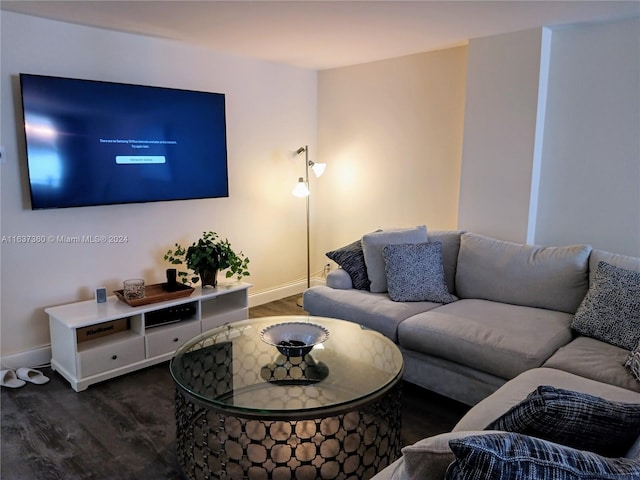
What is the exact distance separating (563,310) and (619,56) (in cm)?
167

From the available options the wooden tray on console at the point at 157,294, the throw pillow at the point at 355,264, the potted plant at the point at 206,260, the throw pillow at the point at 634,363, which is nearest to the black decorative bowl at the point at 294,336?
the throw pillow at the point at 355,264

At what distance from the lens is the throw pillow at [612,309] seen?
2.31 m

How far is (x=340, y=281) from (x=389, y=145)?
155cm

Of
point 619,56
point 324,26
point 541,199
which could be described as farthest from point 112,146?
point 619,56

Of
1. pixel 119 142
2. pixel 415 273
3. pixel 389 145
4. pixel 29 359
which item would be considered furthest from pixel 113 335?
pixel 389 145

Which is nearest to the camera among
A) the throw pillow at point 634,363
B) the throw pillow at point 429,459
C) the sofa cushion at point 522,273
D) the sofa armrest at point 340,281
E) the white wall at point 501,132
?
the throw pillow at point 429,459

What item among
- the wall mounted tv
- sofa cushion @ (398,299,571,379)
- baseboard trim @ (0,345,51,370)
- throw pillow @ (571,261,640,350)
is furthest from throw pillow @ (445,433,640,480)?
baseboard trim @ (0,345,51,370)

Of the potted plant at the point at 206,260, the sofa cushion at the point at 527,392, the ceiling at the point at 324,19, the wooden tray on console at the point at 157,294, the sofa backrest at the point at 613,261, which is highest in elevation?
the ceiling at the point at 324,19

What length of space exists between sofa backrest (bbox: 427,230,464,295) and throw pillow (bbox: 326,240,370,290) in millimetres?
538

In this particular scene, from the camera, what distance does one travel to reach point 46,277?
122 inches

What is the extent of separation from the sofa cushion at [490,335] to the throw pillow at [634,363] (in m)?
0.34

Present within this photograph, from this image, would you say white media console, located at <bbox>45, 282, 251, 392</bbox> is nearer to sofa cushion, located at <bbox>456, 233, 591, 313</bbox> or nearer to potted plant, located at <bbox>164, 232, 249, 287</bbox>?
potted plant, located at <bbox>164, 232, 249, 287</bbox>

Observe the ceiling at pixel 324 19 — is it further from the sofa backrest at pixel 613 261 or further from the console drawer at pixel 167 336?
the console drawer at pixel 167 336

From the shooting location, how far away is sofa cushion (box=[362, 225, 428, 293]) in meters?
3.26
